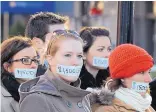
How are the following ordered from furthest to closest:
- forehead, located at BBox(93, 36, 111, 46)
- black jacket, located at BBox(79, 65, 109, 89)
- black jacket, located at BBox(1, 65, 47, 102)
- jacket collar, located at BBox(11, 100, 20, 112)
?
forehead, located at BBox(93, 36, 111, 46) → black jacket, located at BBox(79, 65, 109, 89) → black jacket, located at BBox(1, 65, 47, 102) → jacket collar, located at BBox(11, 100, 20, 112)

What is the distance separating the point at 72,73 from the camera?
3.16 meters

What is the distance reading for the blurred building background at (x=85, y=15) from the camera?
12062 millimetres

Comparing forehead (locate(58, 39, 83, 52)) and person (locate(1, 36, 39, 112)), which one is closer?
forehead (locate(58, 39, 83, 52))

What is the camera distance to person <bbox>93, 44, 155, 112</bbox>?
11.3ft

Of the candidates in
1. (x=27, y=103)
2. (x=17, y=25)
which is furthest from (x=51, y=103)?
(x=17, y=25)

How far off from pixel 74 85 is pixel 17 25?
12830 mm

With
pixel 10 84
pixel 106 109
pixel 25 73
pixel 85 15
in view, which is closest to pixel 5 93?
pixel 10 84

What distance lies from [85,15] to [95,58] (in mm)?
11349

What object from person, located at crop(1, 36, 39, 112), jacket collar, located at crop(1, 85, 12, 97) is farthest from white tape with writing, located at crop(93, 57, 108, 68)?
jacket collar, located at crop(1, 85, 12, 97)

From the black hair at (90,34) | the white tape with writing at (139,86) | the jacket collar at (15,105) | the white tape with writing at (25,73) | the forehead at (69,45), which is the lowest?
the jacket collar at (15,105)

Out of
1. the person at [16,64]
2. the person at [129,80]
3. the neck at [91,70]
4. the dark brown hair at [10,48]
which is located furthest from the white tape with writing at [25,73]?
the person at [129,80]

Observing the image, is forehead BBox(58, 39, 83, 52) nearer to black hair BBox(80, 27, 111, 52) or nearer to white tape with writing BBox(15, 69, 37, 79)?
white tape with writing BBox(15, 69, 37, 79)

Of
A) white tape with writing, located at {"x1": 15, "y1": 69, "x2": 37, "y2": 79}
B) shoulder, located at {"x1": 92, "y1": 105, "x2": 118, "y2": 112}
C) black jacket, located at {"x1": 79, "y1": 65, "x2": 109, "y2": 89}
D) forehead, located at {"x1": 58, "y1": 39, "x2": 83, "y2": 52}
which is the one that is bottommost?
black jacket, located at {"x1": 79, "y1": 65, "x2": 109, "y2": 89}

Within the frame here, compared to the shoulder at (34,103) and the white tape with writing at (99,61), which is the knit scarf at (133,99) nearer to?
the shoulder at (34,103)
